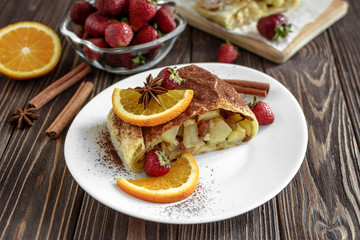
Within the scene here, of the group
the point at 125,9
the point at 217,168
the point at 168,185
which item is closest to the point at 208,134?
the point at 217,168

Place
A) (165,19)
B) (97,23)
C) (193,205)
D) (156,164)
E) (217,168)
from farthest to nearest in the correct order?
1. (165,19)
2. (97,23)
3. (217,168)
4. (156,164)
5. (193,205)

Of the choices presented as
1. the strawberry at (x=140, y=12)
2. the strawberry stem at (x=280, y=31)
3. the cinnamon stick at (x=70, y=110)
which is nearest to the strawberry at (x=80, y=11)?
the strawberry at (x=140, y=12)

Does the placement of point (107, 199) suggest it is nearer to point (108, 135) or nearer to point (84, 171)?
point (84, 171)

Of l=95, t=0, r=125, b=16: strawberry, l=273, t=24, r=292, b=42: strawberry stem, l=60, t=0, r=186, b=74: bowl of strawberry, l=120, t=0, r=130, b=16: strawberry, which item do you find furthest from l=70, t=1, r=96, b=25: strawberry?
l=273, t=24, r=292, b=42: strawberry stem

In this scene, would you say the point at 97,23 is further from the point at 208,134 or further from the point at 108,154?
the point at 208,134

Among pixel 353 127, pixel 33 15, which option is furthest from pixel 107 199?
pixel 33 15

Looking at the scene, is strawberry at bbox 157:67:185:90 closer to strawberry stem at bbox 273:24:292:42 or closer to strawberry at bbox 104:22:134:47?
strawberry at bbox 104:22:134:47

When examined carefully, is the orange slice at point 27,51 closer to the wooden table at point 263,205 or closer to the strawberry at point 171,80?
the wooden table at point 263,205
